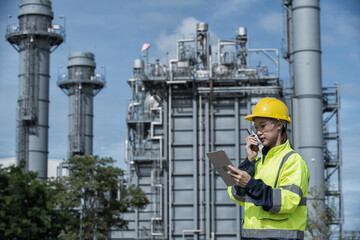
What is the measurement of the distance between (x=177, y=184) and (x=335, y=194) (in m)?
9.56

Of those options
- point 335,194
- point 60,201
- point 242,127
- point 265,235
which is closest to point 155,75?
point 242,127

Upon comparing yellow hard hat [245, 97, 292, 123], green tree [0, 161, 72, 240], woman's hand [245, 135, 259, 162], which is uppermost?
yellow hard hat [245, 97, 292, 123]

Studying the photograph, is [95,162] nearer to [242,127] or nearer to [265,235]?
[242,127]

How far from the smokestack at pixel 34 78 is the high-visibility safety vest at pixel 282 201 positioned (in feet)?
145

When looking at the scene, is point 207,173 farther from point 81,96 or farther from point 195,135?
point 81,96

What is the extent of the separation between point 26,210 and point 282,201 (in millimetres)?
31301

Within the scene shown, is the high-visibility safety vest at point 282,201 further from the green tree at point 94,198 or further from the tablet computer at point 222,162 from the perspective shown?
the green tree at point 94,198

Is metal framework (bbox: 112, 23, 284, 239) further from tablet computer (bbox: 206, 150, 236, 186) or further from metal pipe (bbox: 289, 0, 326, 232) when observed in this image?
tablet computer (bbox: 206, 150, 236, 186)

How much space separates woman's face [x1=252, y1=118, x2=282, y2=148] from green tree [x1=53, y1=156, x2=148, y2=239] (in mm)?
29316

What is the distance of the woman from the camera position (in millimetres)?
5047

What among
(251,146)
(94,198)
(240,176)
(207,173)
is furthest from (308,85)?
(240,176)

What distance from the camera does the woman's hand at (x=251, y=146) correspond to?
5.45m

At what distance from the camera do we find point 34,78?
50938 millimetres

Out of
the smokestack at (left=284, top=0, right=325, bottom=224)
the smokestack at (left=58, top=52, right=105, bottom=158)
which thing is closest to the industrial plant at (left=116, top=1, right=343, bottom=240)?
the smokestack at (left=284, top=0, right=325, bottom=224)
